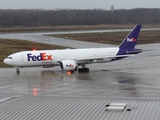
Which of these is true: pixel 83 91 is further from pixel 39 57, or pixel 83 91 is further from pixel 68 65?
pixel 39 57

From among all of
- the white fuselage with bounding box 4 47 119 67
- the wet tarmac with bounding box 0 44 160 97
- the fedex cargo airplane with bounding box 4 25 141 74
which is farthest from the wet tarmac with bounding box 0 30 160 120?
the white fuselage with bounding box 4 47 119 67

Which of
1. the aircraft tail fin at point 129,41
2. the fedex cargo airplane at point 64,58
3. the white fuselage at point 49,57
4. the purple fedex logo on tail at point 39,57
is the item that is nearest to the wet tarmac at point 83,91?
the fedex cargo airplane at point 64,58

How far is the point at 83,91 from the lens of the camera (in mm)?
43406

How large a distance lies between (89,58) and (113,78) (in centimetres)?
852

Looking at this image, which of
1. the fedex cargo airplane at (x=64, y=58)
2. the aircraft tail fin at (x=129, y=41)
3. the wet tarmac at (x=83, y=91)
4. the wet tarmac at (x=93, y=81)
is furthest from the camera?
the aircraft tail fin at (x=129, y=41)

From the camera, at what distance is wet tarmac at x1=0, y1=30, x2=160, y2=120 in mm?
24656

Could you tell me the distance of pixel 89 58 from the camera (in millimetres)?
59719

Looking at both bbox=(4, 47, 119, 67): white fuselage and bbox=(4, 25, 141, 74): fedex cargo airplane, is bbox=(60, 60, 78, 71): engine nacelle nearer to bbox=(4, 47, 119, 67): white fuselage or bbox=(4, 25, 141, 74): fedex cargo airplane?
bbox=(4, 25, 141, 74): fedex cargo airplane

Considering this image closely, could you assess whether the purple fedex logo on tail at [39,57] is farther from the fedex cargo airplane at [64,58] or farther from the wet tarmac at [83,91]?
the wet tarmac at [83,91]

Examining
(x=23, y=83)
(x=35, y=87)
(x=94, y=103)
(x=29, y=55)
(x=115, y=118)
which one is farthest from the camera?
(x=29, y=55)

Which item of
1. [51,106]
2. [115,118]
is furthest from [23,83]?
[115,118]

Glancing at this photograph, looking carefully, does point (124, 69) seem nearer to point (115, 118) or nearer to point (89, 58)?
point (89, 58)

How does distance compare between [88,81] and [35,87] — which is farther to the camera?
[88,81]

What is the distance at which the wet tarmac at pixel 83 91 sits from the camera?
24.7 metres
